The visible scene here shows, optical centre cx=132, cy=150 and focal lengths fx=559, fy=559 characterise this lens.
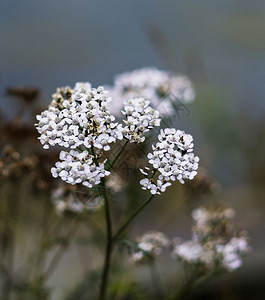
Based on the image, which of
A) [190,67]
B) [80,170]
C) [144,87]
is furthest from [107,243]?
[190,67]

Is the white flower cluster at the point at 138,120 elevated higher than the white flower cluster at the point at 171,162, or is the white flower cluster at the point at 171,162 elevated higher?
the white flower cluster at the point at 138,120

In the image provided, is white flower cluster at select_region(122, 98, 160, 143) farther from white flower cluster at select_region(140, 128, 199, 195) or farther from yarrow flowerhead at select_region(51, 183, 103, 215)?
yarrow flowerhead at select_region(51, 183, 103, 215)

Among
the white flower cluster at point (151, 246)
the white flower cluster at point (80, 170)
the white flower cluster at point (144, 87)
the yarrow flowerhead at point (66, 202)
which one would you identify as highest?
the white flower cluster at point (144, 87)

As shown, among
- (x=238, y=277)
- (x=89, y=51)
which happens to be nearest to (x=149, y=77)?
(x=238, y=277)

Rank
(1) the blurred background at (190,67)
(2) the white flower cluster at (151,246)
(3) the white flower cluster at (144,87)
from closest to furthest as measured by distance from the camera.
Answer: (2) the white flower cluster at (151,246) < (3) the white flower cluster at (144,87) < (1) the blurred background at (190,67)

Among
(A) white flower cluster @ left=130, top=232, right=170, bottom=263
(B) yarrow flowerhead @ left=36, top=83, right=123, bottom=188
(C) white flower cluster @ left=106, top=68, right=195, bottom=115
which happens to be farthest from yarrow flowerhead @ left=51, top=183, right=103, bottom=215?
(B) yarrow flowerhead @ left=36, top=83, right=123, bottom=188

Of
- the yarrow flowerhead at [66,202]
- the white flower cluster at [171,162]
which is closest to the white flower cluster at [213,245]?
the yarrow flowerhead at [66,202]

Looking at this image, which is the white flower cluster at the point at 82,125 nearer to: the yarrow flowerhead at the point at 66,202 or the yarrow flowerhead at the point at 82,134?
the yarrow flowerhead at the point at 82,134
